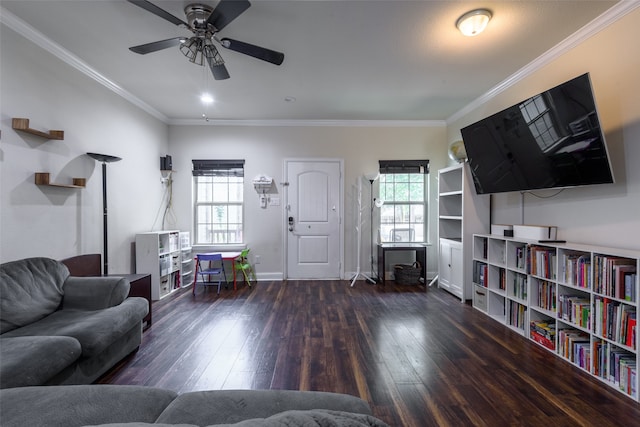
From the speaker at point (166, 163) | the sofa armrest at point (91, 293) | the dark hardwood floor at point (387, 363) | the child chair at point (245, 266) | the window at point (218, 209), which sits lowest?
the dark hardwood floor at point (387, 363)

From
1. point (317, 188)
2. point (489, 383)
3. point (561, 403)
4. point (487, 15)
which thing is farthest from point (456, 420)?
point (317, 188)

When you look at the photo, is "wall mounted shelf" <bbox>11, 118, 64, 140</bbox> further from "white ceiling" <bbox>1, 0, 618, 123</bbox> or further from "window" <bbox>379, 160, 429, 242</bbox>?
"window" <bbox>379, 160, 429, 242</bbox>

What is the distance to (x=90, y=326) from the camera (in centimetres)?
190

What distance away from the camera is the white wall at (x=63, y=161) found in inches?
89.4

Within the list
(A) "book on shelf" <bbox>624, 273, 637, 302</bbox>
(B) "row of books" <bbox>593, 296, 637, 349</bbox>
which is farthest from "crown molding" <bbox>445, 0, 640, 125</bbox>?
(B) "row of books" <bbox>593, 296, 637, 349</bbox>

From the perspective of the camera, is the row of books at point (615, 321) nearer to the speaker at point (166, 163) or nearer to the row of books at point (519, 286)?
the row of books at point (519, 286)

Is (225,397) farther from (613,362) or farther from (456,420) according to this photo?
(613,362)

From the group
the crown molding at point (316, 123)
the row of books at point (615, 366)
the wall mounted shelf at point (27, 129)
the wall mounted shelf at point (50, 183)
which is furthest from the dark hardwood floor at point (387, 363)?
the crown molding at point (316, 123)

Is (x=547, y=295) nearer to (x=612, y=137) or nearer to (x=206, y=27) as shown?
(x=612, y=137)

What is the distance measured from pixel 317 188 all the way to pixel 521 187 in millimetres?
2908

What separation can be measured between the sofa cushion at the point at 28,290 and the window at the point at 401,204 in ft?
Result: 13.7

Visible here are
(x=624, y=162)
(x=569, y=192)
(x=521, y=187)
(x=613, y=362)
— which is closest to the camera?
(x=613, y=362)

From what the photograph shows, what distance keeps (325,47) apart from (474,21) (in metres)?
1.25

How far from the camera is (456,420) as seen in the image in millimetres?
1641
